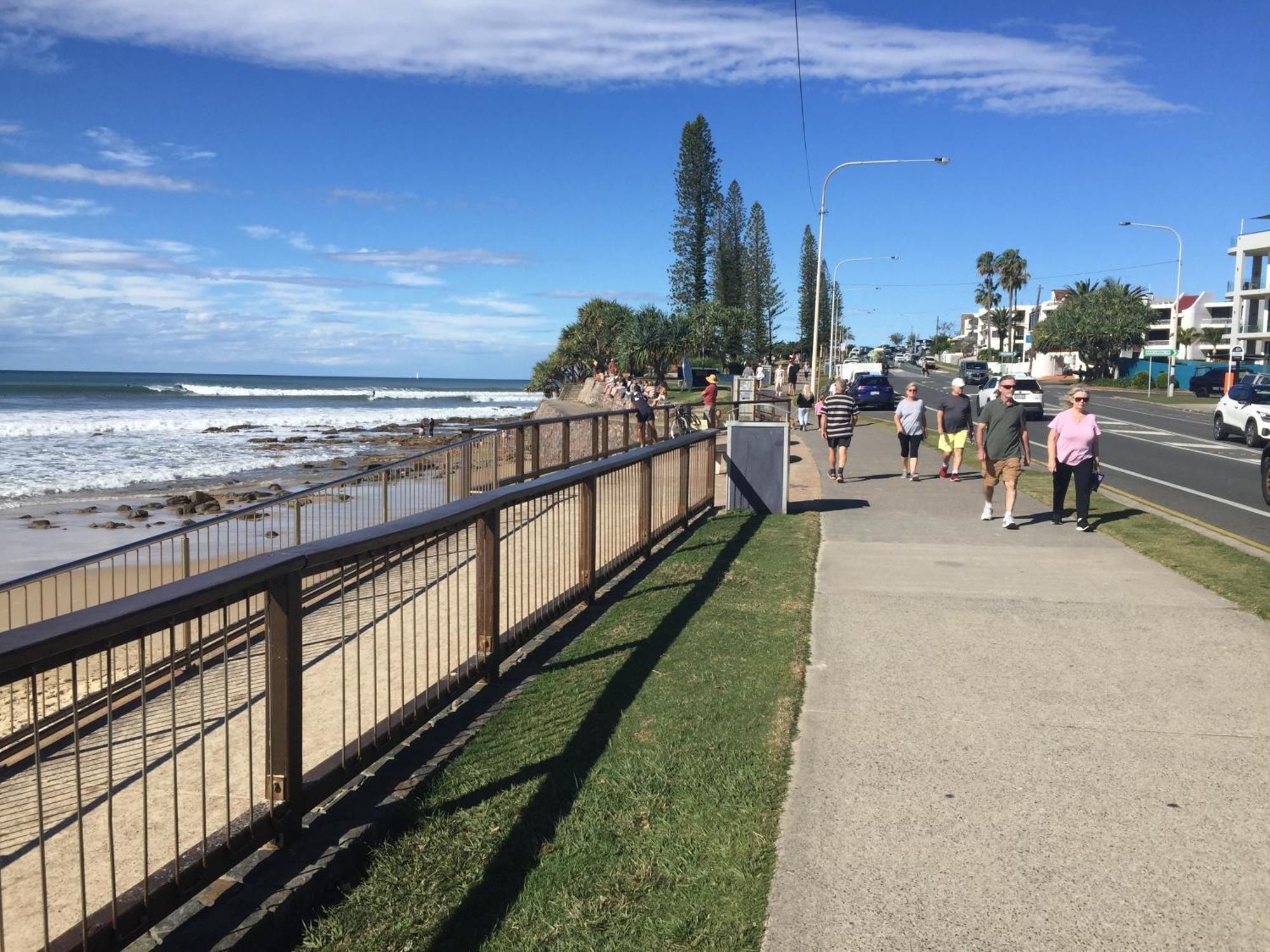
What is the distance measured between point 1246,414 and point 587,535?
26.5 meters

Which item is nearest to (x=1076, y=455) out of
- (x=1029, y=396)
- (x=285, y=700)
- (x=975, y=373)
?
(x=285, y=700)

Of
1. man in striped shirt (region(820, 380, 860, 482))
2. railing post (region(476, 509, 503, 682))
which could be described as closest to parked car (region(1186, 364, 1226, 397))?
man in striped shirt (region(820, 380, 860, 482))

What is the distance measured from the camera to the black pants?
12.2 m

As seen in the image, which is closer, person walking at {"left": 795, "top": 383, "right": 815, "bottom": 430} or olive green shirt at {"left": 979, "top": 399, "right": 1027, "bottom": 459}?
olive green shirt at {"left": 979, "top": 399, "right": 1027, "bottom": 459}

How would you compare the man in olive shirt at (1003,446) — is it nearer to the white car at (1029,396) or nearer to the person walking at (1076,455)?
the person walking at (1076,455)

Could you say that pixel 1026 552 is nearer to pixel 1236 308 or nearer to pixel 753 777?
pixel 753 777

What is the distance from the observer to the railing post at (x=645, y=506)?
9305 millimetres

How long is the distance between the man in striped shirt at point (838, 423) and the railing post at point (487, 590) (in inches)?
472

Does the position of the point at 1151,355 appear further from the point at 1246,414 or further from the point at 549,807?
the point at 549,807

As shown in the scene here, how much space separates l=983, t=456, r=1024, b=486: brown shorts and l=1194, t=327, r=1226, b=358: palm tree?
10531cm

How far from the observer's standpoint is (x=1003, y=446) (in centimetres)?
1284

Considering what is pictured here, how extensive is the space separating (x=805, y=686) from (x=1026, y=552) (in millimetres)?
5530

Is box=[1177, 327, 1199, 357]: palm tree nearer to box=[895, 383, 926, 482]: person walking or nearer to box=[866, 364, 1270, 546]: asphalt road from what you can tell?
box=[866, 364, 1270, 546]: asphalt road

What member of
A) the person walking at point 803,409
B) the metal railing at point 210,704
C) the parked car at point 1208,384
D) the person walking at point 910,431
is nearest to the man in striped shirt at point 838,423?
the person walking at point 910,431
